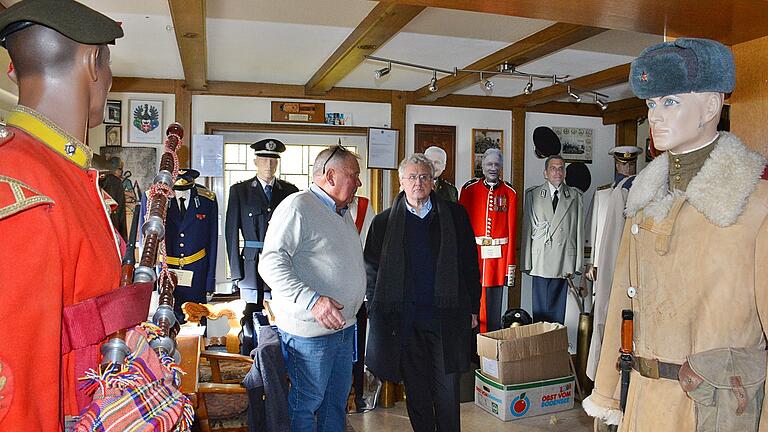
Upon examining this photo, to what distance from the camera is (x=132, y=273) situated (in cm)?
117

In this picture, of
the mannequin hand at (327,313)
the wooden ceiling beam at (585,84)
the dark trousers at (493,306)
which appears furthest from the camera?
the dark trousers at (493,306)

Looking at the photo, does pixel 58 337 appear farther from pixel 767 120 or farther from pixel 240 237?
pixel 240 237

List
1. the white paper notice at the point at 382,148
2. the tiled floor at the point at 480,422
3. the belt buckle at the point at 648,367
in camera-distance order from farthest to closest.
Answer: the white paper notice at the point at 382,148, the tiled floor at the point at 480,422, the belt buckle at the point at 648,367

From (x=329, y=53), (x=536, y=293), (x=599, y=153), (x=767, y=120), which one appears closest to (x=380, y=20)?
(x=329, y=53)

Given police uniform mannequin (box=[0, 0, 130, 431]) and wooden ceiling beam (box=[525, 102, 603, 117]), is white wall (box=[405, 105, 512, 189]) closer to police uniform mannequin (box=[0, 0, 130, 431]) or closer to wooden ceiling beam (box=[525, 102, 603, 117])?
wooden ceiling beam (box=[525, 102, 603, 117])

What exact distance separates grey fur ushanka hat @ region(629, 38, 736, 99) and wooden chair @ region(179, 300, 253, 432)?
189 centimetres

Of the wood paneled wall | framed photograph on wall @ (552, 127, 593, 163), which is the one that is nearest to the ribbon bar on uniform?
framed photograph on wall @ (552, 127, 593, 163)

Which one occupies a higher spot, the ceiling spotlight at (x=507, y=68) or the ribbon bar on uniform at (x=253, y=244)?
the ceiling spotlight at (x=507, y=68)

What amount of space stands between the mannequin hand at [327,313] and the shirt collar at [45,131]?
1341mm

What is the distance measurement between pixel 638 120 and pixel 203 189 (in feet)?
13.5

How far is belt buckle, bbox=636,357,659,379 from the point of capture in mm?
1491

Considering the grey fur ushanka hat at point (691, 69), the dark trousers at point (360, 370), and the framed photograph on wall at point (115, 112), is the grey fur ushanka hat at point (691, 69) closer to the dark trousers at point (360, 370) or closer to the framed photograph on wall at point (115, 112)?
the dark trousers at point (360, 370)

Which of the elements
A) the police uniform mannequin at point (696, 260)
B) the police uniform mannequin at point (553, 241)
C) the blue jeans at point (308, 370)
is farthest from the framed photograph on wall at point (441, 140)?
the police uniform mannequin at point (696, 260)

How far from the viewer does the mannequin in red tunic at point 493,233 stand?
5.04 m
